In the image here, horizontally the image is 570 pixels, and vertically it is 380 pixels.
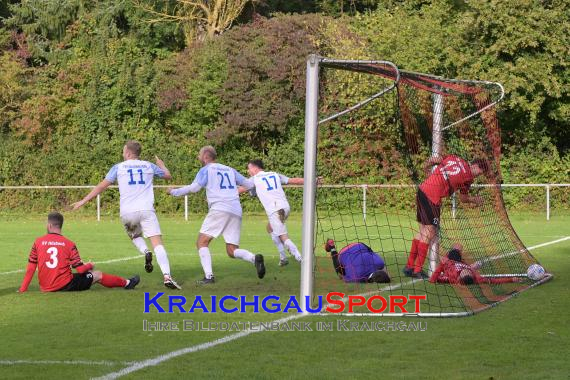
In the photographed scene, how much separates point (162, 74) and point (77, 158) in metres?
4.45

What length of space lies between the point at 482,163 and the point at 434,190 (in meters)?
1.63

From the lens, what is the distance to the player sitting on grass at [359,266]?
13844mm

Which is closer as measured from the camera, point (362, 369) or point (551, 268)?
point (362, 369)

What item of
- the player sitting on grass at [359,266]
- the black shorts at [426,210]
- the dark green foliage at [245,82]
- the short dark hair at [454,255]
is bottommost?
the player sitting on grass at [359,266]

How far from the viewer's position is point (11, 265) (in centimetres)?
1745

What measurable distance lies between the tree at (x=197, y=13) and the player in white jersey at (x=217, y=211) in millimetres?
27060

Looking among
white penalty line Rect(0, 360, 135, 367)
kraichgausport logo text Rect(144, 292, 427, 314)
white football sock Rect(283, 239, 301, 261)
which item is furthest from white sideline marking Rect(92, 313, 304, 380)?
white football sock Rect(283, 239, 301, 261)

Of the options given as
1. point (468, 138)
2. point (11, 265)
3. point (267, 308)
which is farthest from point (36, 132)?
point (267, 308)

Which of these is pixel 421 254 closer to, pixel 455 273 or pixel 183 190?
pixel 455 273

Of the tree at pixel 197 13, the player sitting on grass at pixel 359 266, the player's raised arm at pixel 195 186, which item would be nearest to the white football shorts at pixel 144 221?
the player's raised arm at pixel 195 186

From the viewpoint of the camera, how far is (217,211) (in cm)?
1417

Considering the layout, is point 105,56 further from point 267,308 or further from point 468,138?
point 267,308

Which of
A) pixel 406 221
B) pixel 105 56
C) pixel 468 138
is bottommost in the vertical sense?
pixel 406 221

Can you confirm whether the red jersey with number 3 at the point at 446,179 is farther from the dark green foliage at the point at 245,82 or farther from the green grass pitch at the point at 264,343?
the dark green foliage at the point at 245,82
